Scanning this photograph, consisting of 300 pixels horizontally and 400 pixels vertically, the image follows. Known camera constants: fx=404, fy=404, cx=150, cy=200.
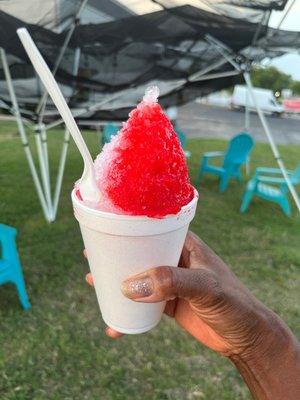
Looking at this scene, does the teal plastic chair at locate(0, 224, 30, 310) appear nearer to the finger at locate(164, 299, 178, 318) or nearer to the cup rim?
the finger at locate(164, 299, 178, 318)

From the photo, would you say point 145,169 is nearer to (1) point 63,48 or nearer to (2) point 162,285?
(2) point 162,285

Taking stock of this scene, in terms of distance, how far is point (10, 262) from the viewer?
11.0 ft

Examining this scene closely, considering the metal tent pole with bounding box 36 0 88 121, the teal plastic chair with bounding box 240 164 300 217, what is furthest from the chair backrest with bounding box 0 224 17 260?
the teal plastic chair with bounding box 240 164 300 217

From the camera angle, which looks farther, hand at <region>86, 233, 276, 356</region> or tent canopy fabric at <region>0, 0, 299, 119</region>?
tent canopy fabric at <region>0, 0, 299, 119</region>

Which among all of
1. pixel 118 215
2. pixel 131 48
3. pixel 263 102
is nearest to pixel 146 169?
pixel 118 215

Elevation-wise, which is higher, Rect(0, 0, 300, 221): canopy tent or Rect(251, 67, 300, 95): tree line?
Rect(0, 0, 300, 221): canopy tent

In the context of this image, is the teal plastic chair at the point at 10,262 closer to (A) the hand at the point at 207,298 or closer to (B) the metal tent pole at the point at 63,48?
(A) the hand at the point at 207,298

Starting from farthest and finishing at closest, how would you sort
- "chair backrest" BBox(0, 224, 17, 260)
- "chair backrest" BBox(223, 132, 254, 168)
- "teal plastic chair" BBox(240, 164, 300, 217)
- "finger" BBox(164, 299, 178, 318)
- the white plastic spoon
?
1. "chair backrest" BBox(223, 132, 254, 168)
2. "teal plastic chair" BBox(240, 164, 300, 217)
3. "chair backrest" BBox(0, 224, 17, 260)
4. "finger" BBox(164, 299, 178, 318)
5. the white plastic spoon

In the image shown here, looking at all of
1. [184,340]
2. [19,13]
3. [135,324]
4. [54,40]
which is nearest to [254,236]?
[184,340]

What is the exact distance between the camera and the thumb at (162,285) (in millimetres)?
1023

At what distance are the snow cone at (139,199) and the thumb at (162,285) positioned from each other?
5 centimetres

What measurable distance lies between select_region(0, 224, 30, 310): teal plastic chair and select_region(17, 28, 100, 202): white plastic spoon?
243 centimetres

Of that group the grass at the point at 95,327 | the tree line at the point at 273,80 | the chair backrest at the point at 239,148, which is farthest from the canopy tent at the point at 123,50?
the tree line at the point at 273,80

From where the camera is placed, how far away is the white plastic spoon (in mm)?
961
